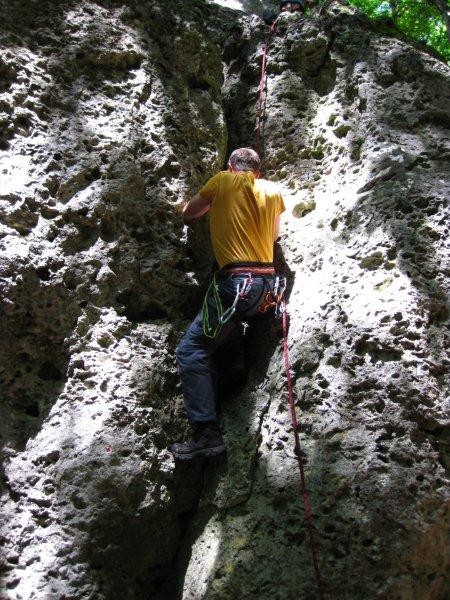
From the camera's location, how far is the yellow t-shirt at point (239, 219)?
373 centimetres

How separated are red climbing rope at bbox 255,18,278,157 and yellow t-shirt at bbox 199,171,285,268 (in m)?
0.95

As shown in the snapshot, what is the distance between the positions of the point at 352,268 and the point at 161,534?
201 cm

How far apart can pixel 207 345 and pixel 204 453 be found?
677 millimetres

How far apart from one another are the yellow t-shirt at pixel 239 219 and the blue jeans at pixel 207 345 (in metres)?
0.19

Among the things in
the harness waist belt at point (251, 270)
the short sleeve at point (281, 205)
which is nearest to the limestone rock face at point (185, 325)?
the short sleeve at point (281, 205)

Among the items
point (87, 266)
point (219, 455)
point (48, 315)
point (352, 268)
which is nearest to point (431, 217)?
point (352, 268)

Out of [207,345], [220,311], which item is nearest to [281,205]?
[220,311]

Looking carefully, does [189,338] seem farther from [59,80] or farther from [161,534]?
[59,80]

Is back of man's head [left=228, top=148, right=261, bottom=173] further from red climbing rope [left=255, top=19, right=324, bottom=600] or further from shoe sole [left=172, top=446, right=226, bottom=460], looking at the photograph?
shoe sole [left=172, top=446, right=226, bottom=460]

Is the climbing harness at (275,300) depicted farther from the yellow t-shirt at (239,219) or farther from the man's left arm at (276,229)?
the man's left arm at (276,229)

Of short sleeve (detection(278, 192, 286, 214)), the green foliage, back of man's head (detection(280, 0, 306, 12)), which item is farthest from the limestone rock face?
the green foliage

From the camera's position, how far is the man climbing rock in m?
3.38

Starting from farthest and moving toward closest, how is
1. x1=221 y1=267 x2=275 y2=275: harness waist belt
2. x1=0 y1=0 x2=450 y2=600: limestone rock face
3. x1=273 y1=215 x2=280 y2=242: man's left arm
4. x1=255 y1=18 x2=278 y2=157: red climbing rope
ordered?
1. x1=255 y1=18 x2=278 y2=157: red climbing rope
2. x1=273 y1=215 x2=280 y2=242: man's left arm
3. x1=221 y1=267 x2=275 y2=275: harness waist belt
4. x1=0 y1=0 x2=450 y2=600: limestone rock face

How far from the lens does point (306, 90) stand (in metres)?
4.82
